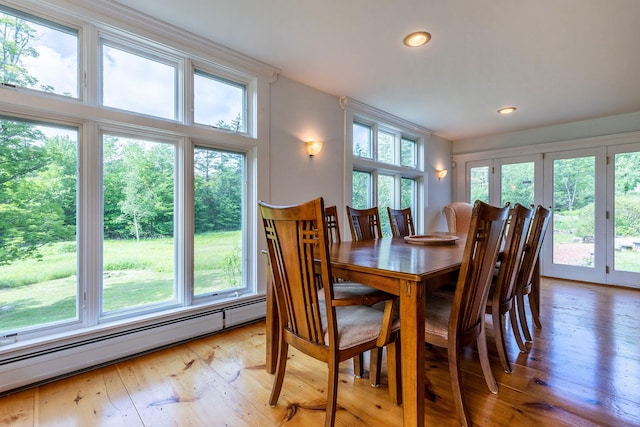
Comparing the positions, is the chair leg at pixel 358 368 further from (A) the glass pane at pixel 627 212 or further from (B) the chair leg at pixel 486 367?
(A) the glass pane at pixel 627 212

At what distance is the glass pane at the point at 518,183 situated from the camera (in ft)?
16.3

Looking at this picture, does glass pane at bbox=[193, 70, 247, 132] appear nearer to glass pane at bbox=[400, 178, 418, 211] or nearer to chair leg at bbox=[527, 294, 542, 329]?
glass pane at bbox=[400, 178, 418, 211]

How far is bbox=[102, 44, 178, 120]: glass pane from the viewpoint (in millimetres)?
2158

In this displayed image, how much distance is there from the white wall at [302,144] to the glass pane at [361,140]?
1.31ft

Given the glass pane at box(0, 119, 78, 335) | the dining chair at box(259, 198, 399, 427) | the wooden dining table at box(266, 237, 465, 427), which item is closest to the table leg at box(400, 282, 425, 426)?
the wooden dining table at box(266, 237, 465, 427)

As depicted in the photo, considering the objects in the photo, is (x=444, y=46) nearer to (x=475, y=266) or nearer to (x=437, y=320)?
(x=475, y=266)

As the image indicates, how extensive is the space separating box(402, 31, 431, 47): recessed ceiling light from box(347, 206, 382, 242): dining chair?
147 cm

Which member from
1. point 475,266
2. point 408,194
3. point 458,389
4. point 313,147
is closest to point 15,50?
point 313,147

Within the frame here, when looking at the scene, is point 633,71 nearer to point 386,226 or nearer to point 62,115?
point 386,226

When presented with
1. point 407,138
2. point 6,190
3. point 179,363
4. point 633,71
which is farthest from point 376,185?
point 6,190

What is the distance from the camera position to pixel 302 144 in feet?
10.8

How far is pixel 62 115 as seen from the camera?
192 centimetres

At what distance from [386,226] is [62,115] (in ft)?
12.7

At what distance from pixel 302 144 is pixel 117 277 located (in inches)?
83.4
